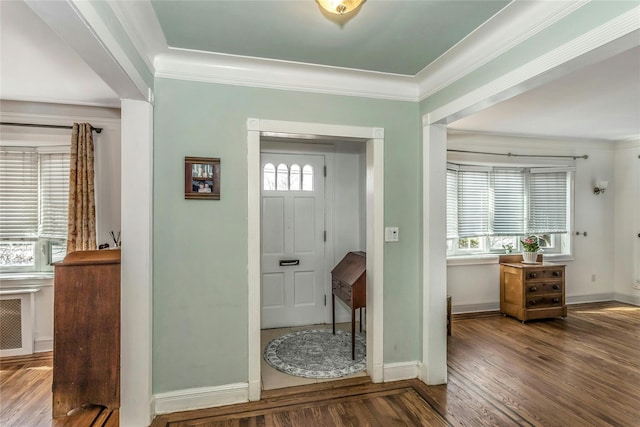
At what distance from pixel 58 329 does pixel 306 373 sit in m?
1.86

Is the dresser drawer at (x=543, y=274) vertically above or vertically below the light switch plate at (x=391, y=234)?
below

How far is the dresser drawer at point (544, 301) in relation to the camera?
13.8 feet

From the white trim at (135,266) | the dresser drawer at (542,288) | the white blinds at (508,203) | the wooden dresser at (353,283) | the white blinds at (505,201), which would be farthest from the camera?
the white blinds at (508,203)

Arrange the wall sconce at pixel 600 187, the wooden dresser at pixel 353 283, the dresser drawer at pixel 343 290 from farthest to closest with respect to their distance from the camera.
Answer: the wall sconce at pixel 600 187, the dresser drawer at pixel 343 290, the wooden dresser at pixel 353 283

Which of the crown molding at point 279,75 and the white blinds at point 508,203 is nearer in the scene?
the crown molding at point 279,75

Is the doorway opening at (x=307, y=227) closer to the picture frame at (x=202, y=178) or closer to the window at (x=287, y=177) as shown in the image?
the window at (x=287, y=177)

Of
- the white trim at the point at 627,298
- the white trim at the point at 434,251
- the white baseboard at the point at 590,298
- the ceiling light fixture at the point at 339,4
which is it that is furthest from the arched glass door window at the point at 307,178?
the white trim at the point at 627,298

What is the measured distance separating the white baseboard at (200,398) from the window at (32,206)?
213 centimetres

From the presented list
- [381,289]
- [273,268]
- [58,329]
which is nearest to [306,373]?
[381,289]

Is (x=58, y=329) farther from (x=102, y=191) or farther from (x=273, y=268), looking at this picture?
(x=273, y=268)

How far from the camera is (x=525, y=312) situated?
4180 millimetres

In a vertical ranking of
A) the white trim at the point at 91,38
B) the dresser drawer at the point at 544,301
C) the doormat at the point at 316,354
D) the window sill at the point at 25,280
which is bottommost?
the doormat at the point at 316,354

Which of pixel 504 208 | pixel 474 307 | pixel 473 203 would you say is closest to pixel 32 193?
pixel 473 203

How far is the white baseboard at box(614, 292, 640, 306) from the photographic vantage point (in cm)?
493
